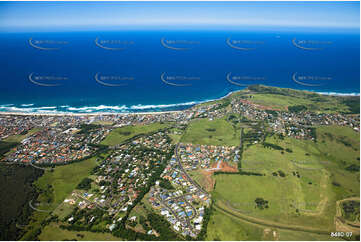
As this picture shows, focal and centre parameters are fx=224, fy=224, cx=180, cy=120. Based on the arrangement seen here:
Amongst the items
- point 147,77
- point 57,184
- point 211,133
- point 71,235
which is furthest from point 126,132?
point 147,77

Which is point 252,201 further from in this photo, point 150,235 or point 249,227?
point 150,235

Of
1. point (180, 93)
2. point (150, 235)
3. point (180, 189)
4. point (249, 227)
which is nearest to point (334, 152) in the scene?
point (249, 227)

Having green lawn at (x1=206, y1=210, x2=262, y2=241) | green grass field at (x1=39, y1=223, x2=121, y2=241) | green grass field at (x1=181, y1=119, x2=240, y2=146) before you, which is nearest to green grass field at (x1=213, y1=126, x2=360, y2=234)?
green lawn at (x1=206, y1=210, x2=262, y2=241)

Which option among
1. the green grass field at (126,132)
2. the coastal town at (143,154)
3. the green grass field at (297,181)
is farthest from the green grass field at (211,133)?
the green grass field at (126,132)

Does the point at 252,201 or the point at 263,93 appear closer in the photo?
the point at 252,201

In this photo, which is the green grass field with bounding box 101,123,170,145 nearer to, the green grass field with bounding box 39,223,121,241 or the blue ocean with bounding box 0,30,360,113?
the blue ocean with bounding box 0,30,360,113

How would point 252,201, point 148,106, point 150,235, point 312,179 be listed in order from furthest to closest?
point 148,106
point 312,179
point 252,201
point 150,235

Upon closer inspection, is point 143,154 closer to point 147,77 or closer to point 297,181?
point 297,181
